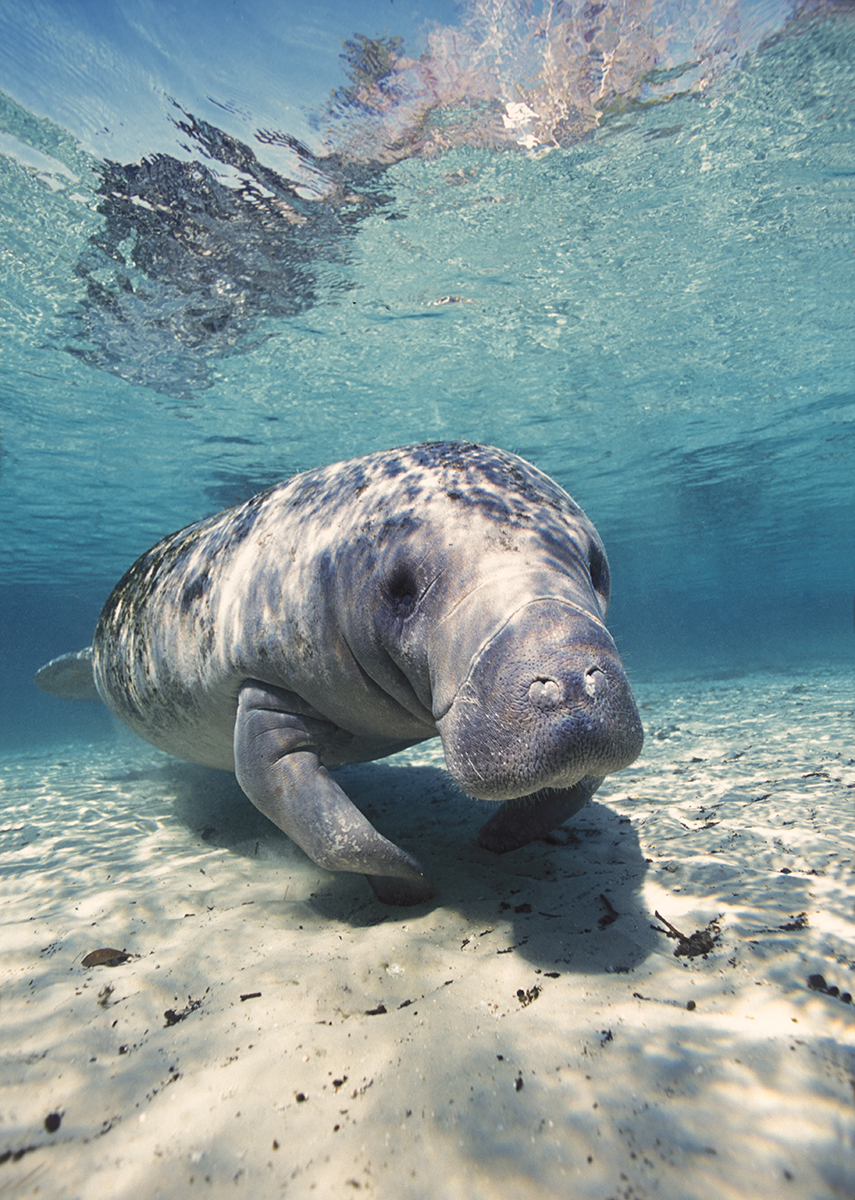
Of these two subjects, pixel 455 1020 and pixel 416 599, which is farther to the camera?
pixel 416 599

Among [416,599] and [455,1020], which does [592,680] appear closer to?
[416,599]

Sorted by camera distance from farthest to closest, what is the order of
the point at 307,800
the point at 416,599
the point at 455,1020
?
the point at 307,800 → the point at 416,599 → the point at 455,1020

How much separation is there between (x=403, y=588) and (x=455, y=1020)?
56.4 inches

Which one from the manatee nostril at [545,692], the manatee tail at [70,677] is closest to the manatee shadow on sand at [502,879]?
the manatee nostril at [545,692]

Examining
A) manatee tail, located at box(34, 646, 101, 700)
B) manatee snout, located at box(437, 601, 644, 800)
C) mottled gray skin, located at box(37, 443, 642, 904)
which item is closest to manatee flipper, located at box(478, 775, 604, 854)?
mottled gray skin, located at box(37, 443, 642, 904)

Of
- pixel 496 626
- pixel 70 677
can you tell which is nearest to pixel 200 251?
pixel 70 677

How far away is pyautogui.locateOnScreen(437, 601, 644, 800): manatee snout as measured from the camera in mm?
1603

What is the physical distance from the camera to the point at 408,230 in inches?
357

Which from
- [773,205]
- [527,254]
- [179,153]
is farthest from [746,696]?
[179,153]

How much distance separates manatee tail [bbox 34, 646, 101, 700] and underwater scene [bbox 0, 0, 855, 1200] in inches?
3.6

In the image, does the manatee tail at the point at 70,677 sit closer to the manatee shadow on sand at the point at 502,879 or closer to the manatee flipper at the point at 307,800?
the manatee shadow on sand at the point at 502,879

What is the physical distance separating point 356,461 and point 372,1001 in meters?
2.44

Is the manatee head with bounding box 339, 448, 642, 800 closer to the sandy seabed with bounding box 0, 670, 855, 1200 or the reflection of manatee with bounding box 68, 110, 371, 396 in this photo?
the sandy seabed with bounding box 0, 670, 855, 1200

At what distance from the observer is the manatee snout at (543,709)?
5.26 ft
